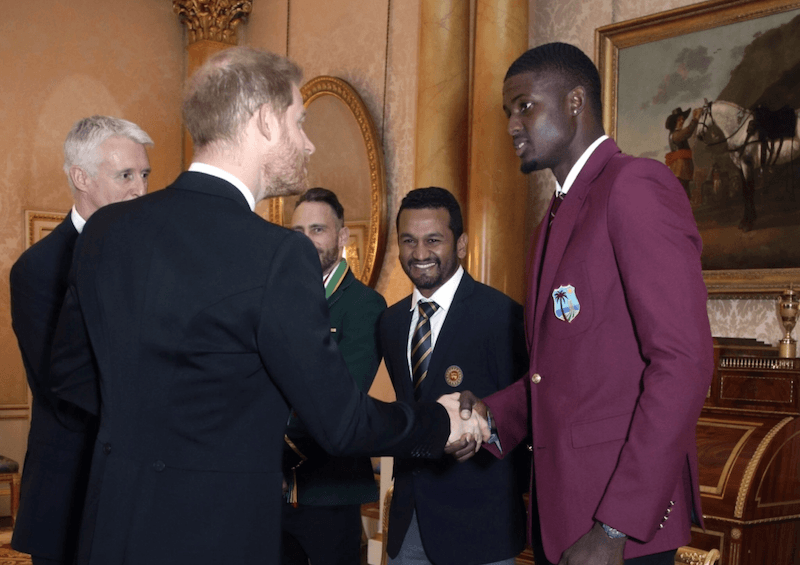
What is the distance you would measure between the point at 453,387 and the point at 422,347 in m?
0.19

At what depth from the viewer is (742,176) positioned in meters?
4.19

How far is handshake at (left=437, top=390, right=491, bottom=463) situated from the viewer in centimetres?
232

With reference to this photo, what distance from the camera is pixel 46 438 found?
7.86ft

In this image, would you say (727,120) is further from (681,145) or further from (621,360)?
(621,360)

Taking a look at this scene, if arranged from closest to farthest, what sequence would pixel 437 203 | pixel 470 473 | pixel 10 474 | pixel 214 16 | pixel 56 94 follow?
pixel 470 473
pixel 437 203
pixel 10 474
pixel 56 94
pixel 214 16

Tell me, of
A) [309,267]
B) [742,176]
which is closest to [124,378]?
[309,267]

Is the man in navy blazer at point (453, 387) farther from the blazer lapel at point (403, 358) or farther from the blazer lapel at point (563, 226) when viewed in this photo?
the blazer lapel at point (563, 226)

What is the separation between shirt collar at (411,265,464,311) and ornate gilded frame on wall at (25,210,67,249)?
541 cm

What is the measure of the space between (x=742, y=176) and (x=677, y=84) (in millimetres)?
662

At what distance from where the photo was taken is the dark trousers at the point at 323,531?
2951mm

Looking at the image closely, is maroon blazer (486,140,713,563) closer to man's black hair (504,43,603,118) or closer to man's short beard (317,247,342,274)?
man's black hair (504,43,603,118)

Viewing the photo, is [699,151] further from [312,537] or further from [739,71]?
[312,537]

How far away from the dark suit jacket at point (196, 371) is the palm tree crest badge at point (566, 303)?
50cm

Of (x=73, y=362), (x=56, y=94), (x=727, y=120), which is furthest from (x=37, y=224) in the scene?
(x=73, y=362)
